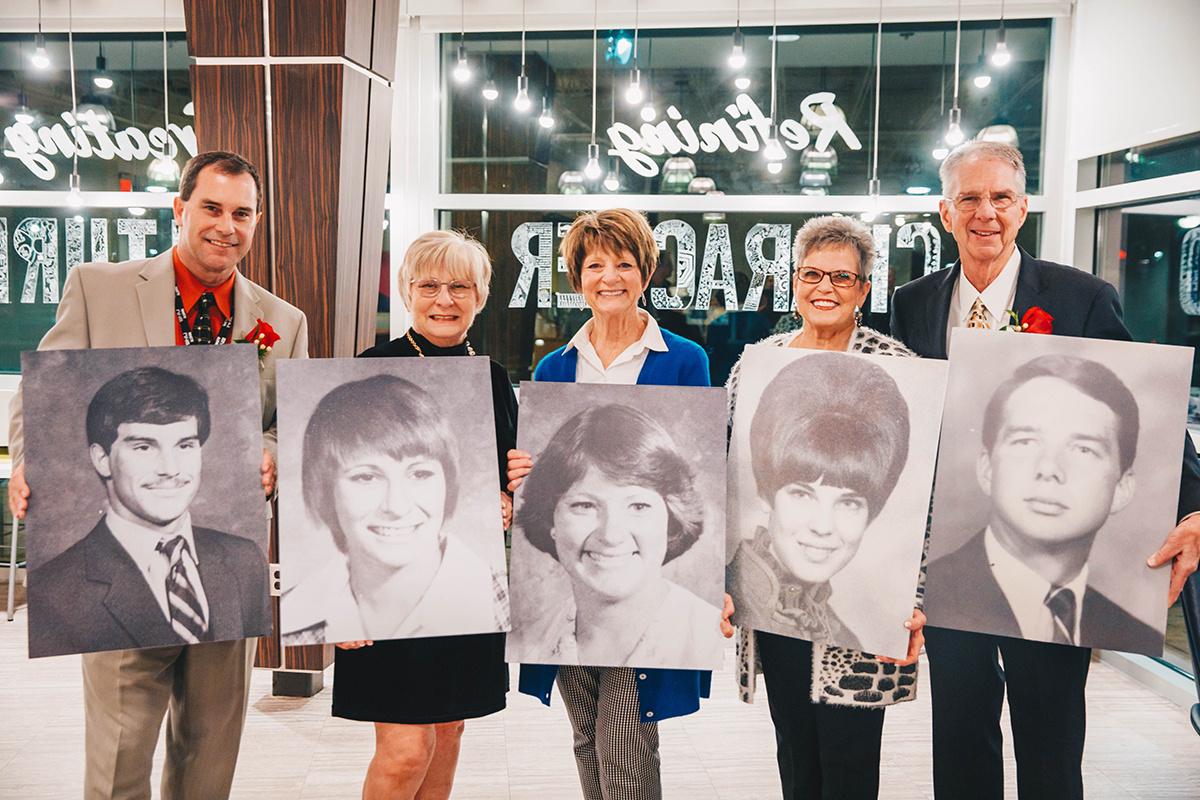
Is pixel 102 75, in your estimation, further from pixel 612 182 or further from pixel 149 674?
pixel 149 674

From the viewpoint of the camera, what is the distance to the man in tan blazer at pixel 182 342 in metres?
1.78

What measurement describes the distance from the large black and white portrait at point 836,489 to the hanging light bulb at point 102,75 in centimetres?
543

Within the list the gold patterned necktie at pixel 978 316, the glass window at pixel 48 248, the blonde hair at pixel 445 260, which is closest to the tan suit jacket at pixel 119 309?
the blonde hair at pixel 445 260

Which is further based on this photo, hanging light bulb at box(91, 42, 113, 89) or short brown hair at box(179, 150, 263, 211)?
hanging light bulb at box(91, 42, 113, 89)

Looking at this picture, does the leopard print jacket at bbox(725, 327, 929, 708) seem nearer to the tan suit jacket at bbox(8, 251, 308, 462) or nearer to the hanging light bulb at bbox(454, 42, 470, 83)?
the tan suit jacket at bbox(8, 251, 308, 462)

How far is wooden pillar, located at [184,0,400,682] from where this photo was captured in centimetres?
307

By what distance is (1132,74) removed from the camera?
3.98 metres

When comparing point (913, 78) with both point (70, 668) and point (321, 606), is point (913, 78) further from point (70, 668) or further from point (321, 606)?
point (70, 668)

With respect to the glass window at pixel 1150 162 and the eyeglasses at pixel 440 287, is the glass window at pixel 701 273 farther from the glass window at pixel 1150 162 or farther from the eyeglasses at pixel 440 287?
the eyeglasses at pixel 440 287

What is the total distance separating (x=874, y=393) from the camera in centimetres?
153

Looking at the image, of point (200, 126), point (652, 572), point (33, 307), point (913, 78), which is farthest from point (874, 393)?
point (33, 307)

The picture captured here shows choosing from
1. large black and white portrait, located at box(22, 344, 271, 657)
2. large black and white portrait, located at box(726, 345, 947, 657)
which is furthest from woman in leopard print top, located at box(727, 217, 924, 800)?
large black and white portrait, located at box(22, 344, 271, 657)

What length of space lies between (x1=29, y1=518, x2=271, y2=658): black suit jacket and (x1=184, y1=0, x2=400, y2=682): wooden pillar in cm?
171

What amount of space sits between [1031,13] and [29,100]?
6.46 metres
